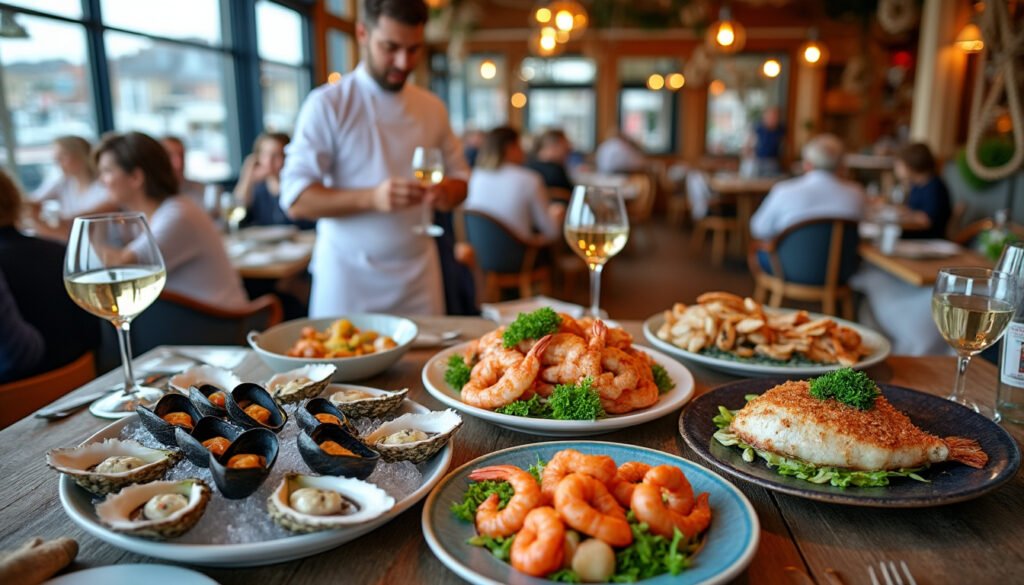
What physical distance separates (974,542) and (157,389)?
1.33 meters

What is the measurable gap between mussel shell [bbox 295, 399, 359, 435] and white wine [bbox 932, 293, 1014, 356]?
37.2 inches

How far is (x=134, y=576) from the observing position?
2.42 feet

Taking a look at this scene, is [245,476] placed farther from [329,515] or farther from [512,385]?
[512,385]

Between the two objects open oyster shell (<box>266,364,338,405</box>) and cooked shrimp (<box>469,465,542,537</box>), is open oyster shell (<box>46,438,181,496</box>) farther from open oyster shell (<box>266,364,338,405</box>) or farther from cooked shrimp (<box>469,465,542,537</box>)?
cooked shrimp (<box>469,465,542,537</box>)

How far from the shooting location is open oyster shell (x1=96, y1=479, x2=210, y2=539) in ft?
2.40

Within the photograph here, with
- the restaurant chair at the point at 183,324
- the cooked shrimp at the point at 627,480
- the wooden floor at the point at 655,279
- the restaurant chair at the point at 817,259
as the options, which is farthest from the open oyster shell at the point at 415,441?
the wooden floor at the point at 655,279

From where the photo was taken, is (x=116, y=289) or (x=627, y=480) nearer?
(x=627, y=480)

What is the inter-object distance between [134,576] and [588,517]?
1.58 ft

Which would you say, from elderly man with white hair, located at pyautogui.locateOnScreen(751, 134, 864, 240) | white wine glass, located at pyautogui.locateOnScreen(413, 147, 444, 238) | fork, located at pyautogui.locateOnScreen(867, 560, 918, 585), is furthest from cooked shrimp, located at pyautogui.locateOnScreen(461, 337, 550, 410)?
elderly man with white hair, located at pyautogui.locateOnScreen(751, 134, 864, 240)

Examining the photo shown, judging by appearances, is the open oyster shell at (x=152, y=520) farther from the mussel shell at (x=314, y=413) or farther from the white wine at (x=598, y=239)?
the white wine at (x=598, y=239)

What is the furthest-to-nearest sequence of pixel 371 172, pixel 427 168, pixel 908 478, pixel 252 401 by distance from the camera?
pixel 371 172
pixel 427 168
pixel 252 401
pixel 908 478

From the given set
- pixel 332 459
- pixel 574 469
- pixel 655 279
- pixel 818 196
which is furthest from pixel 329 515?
pixel 655 279

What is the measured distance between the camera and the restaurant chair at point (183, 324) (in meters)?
2.46

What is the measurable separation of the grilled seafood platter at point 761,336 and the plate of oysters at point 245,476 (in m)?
0.69
